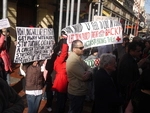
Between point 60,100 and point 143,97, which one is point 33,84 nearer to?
point 60,100

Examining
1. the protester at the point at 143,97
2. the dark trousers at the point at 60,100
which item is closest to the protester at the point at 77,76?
the dark trousers at the point at 60,100

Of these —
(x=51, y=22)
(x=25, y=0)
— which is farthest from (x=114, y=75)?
(x=51, y=22)

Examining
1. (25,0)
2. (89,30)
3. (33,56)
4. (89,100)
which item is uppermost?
(25,0)

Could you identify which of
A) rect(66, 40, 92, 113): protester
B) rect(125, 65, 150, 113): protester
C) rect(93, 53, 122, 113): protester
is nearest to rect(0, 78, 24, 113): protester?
rect(125, 65, 150, 113): protester

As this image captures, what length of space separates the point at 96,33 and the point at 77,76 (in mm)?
2203

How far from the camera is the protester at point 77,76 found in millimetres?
4230

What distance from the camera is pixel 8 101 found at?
209cm

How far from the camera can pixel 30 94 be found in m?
4.44

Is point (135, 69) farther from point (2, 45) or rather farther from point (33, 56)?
point (2, 45)

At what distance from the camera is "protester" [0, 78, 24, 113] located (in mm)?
1979

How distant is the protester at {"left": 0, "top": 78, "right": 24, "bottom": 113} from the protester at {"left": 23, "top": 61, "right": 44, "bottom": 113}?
215 centimetres

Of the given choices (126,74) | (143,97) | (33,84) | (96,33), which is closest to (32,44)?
(33,84)

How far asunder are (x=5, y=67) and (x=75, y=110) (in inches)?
106

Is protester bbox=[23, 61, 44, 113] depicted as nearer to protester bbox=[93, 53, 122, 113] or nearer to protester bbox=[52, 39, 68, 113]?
protester bbox=[52, 39, 68, 113]
